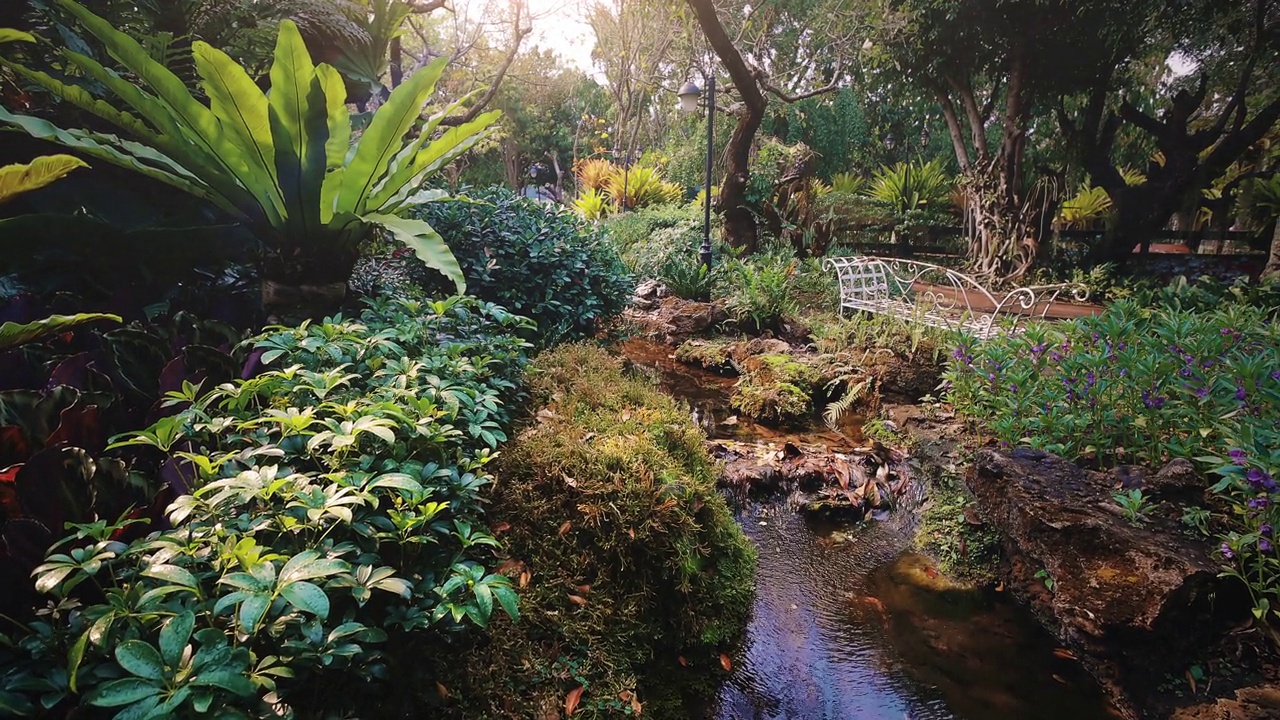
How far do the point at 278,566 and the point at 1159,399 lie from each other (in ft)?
10.9

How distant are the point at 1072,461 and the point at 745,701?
1.91 m

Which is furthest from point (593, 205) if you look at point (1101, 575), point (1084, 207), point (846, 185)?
point (1101, 575)

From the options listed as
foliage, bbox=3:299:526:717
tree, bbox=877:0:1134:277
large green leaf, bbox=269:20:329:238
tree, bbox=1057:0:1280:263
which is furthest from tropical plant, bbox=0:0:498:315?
tree, bbox=1057:0:1280:263

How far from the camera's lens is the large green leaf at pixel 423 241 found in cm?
246

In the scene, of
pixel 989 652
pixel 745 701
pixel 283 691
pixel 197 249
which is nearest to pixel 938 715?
pixel 989 652

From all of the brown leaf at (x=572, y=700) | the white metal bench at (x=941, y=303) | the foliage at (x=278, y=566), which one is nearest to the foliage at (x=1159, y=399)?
the white metal bench at (x=941, y=303)

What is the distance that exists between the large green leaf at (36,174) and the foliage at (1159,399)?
12.6ft

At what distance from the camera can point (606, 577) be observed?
1.99 metres

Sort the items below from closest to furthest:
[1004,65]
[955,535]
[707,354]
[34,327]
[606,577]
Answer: [34,327]
[606,577]
[955,535]
[707,354]
[1004,65]

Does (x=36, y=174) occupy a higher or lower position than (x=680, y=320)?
higher

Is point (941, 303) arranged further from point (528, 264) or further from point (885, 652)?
point (885, 652)

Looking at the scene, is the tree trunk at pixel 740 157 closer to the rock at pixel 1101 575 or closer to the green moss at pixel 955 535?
the green moss at pixel 955 535

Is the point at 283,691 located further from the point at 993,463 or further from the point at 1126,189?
the point at 1126,189

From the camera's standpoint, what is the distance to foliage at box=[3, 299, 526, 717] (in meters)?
0.93
